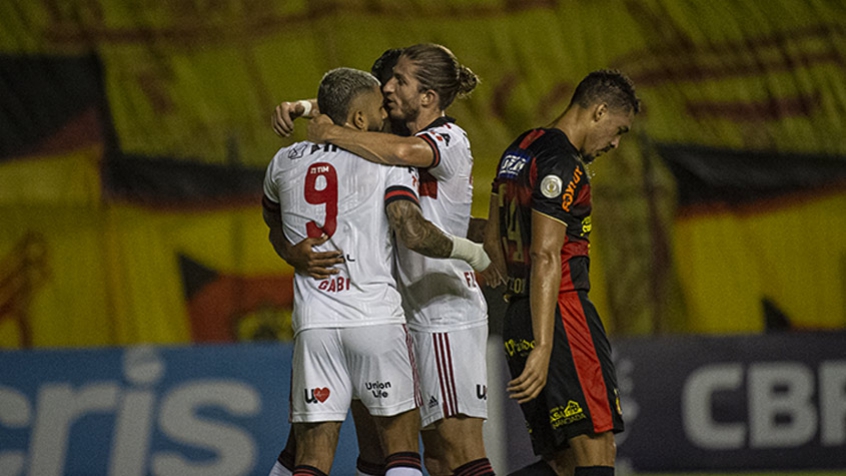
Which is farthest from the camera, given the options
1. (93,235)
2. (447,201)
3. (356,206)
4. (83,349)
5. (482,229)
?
(93,235)

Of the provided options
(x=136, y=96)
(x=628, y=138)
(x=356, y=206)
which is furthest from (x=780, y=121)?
(x=356, y=206)

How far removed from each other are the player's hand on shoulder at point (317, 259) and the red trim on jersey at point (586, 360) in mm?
907

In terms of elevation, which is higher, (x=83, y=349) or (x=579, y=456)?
(x=83, y=349)

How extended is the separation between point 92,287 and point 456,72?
4.93 metres

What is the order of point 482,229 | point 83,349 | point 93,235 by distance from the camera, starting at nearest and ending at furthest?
point 482,229
point 83,349
point 93,235

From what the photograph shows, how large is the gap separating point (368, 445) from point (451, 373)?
0.57 m

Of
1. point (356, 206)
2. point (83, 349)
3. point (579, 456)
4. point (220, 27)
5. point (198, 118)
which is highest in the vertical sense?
point (220, 27)

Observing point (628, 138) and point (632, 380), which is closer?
point (632, 380)

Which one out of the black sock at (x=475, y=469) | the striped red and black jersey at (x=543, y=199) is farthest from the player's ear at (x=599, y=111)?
the black sock at (x=475, y=469)

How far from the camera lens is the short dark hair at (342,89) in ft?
13.4

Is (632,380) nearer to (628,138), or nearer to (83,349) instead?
(628,138)

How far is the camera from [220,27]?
882 centimetres

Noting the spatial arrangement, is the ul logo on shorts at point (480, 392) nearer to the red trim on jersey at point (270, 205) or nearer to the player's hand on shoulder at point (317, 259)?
the player's hand on shoulder at point (317, 259)

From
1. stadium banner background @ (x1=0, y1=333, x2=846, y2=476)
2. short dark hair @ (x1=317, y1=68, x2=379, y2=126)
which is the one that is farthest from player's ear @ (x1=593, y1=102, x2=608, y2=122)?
stadium banner background @ (x1=0, y1=333, x2=846, y2=476)
